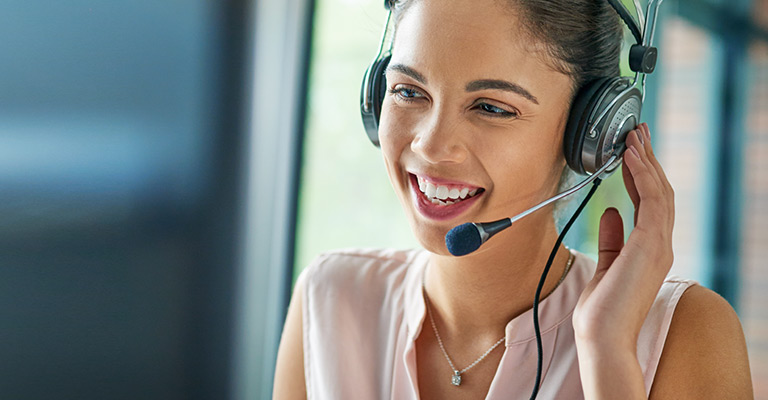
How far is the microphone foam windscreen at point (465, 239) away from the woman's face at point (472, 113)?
127 millimetres

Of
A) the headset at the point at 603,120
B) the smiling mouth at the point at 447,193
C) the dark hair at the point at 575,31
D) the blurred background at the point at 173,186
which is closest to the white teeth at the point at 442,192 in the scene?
the smiling mouth at the point at 447,193

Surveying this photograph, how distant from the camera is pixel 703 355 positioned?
1.09m

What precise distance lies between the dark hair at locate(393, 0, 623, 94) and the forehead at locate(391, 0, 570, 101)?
2cm

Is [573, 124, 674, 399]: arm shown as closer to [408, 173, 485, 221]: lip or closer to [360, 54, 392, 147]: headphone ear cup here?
[408, 173, 485, 221]: lip

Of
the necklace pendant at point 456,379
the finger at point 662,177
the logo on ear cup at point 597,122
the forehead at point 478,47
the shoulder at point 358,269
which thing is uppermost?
the forehead at point 478,47

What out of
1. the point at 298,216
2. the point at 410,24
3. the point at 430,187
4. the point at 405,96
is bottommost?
the point at 298,216

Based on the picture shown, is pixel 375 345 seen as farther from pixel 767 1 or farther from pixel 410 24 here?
pixel 767 1

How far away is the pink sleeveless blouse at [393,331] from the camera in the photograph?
119cm

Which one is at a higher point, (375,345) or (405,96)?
(405,96)

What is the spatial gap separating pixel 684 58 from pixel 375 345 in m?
3.01

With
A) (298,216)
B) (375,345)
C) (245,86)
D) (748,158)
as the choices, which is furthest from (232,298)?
(748,158)

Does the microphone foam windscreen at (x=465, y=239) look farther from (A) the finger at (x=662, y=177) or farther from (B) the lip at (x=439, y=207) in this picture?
(A) the finger at (x=662, y=177)

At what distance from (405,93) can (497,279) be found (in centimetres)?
38

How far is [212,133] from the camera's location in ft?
6.14
